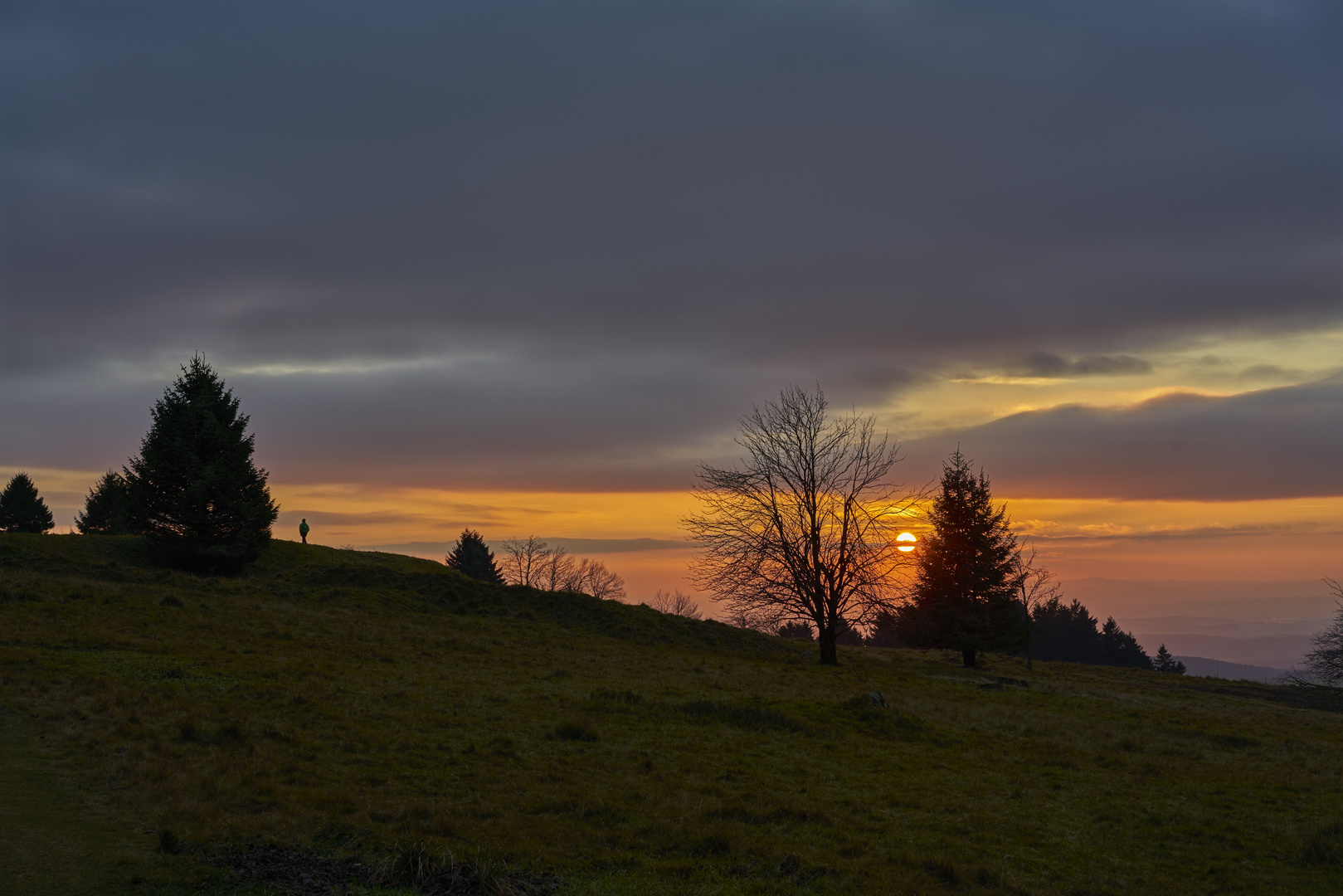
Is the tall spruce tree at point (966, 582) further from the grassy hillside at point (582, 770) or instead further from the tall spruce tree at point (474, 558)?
the tall spruce tree at point (474, 558)

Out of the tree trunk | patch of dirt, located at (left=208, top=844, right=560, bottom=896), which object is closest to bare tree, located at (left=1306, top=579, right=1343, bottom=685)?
the tree trunk

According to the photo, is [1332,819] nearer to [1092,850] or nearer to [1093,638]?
[1092,850]

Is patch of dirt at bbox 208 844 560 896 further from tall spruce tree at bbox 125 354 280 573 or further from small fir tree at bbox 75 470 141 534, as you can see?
small fir tree at bbox 75 470 141 534

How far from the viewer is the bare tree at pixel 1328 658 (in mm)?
34219

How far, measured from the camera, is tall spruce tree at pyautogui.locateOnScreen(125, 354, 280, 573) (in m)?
39.2

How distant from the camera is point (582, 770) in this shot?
14.8 meters

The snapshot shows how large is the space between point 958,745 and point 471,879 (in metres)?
15.0

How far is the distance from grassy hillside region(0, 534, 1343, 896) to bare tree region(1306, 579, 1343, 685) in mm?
4928

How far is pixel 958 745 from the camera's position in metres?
20.4

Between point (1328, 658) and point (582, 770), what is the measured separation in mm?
35996

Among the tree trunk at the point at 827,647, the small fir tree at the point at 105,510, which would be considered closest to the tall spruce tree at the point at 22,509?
the small fir tree at the point at 105,510

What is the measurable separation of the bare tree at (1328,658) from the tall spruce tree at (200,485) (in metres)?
49.9

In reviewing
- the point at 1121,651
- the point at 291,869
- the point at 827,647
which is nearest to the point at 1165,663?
the point at 1121,651

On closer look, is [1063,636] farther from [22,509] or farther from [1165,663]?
[22,509]
